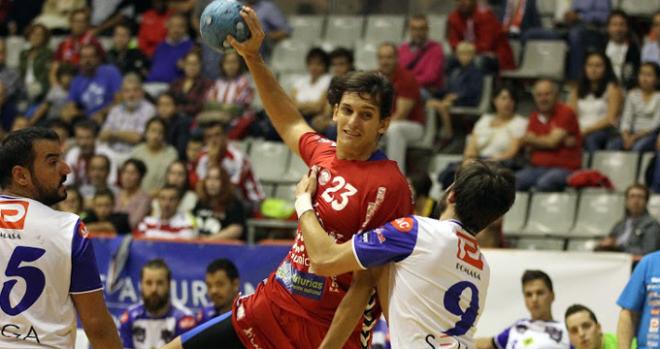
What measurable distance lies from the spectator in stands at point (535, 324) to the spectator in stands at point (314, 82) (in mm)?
4691

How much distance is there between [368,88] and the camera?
5.75 metres

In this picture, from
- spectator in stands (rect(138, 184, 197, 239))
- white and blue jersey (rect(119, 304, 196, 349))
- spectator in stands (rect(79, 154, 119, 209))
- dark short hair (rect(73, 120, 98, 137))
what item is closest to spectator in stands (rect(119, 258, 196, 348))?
white and blue jersey (rect(119, 304, 196, 349))

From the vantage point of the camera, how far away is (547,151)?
12.5 metres

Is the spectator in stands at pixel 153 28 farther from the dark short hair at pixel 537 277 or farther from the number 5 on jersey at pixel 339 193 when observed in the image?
the number 5 on jersey at pixel 339 193

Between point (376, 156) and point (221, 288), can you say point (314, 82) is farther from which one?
point (376, 156)

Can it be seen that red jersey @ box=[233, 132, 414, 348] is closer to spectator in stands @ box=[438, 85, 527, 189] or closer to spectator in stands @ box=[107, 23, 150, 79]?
spectator in stands @ box=[438, 85, 527, 189]

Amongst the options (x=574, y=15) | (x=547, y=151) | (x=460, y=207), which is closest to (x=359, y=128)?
(x=460, y=207)

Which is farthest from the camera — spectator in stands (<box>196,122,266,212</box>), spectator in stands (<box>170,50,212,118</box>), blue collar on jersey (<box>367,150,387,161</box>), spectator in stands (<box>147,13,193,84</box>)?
spectator in stands (<box>147,13,193,84</box>)

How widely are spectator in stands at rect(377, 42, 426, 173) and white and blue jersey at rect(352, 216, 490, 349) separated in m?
7.47

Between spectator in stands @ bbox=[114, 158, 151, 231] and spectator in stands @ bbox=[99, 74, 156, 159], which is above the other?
spectator in stands @ bbox=[99, 74, 156, 159]

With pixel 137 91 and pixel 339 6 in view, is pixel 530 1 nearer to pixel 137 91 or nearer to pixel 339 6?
pixel 339 6

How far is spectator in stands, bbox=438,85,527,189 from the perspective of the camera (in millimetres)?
12691

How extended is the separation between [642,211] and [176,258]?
4.17m

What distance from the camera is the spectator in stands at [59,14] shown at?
1764 centimetres
